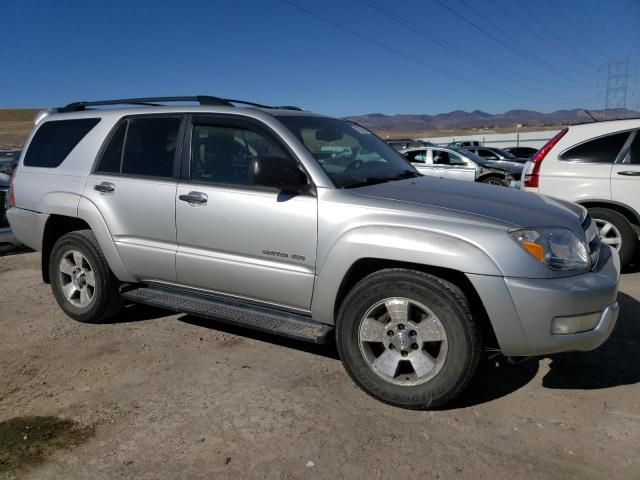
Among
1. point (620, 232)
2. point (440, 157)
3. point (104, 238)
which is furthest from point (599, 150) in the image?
point (440, 157)

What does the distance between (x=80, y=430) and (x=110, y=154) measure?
91.4 inches

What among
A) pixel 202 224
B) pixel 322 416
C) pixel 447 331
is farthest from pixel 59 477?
pixel 447 331

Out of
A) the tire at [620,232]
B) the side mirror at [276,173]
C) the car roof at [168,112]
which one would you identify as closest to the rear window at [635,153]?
the tire at [620,232]

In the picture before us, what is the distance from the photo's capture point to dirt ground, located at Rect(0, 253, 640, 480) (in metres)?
2.68

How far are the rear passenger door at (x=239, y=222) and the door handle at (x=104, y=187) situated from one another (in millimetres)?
706

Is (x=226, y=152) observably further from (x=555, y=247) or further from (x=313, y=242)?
(x=555, y=247)

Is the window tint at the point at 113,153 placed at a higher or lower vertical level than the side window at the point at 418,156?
lower

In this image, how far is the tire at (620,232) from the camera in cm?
614

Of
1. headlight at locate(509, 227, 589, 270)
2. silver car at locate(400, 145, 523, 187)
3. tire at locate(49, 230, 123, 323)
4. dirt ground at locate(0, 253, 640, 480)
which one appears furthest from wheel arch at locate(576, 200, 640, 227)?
silver car at locate(400, 145, 523, 187)

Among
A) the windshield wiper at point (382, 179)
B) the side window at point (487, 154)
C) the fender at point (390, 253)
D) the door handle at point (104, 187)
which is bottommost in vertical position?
the fender at point (390, 253)

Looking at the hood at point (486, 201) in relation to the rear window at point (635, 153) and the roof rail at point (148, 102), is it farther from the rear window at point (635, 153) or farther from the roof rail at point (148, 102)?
the rear window at point (635, 153)

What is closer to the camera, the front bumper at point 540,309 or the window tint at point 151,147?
the front bumper at point 540,309

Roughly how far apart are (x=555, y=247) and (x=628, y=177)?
12.8ft

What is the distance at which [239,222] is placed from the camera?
3.63 metres
